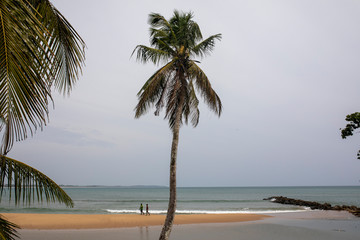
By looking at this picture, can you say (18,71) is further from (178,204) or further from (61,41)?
(178,204)

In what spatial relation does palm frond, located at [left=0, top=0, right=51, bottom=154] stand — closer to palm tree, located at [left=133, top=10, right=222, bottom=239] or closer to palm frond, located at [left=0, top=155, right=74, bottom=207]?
palm frond, located at [left=0, top=155, right=74, bottom=207]

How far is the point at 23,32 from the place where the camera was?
2.52 meters

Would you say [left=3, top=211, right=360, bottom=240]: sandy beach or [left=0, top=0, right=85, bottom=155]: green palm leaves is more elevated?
[left=0, top=0, right=85, bottom=155]: green palm leaves

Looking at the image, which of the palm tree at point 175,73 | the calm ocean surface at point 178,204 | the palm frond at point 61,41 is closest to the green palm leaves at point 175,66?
the palm tree at point 175,73

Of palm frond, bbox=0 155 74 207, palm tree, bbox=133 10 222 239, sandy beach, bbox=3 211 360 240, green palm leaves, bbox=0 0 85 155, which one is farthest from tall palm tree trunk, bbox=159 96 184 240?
green palm leaves, bbox=0 0 85 155

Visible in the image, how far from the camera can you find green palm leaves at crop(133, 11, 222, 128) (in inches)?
449

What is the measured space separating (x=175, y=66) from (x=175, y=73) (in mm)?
285

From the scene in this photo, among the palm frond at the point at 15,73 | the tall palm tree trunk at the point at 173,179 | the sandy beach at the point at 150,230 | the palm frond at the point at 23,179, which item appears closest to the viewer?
the palm frond at the point at 15,73

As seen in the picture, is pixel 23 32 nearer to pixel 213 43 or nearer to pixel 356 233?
pixel 213 43

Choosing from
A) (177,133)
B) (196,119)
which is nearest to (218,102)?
(196,119)

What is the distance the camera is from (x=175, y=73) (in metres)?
11.8

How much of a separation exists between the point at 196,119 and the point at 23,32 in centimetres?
1044

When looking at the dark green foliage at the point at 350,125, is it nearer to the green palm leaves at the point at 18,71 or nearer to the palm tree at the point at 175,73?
the palm tree at the point at 175,73

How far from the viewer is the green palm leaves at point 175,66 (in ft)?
37.4
